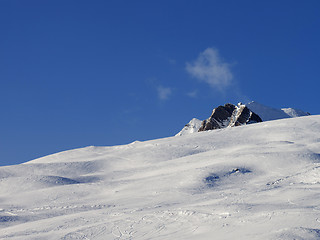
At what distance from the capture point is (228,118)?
66.7 metres

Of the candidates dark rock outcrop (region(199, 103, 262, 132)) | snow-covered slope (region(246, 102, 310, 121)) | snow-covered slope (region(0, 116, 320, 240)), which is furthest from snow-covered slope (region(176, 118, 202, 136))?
snow-covered slope (region(0, 116, 320, 240))

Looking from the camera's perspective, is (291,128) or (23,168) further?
(291,128)

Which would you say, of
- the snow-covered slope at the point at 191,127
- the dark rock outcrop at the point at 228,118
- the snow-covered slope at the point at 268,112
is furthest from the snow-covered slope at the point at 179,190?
the snow-covered slope at the point at 268,112

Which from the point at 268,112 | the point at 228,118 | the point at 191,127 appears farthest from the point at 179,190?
the point at 268,112

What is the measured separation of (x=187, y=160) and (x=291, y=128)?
9.10 m

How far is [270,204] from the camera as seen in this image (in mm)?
11773

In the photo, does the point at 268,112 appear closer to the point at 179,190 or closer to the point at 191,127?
the point at 191,127

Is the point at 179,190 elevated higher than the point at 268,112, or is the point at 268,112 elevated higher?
the point at 268,112

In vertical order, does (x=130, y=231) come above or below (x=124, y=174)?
below

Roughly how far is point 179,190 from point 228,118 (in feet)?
172

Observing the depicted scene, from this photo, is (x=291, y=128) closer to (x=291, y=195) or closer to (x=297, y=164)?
(x=297, y=164)

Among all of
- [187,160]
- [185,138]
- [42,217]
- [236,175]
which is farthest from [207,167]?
[185,138]

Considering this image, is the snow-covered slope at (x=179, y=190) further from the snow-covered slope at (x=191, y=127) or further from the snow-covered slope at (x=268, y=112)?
the snow-covered slope at (x=268, y=112)

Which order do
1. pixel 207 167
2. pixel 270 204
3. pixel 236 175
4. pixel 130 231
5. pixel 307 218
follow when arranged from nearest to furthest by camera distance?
pixel 307 218 → pixel 130 231 → pixel 270 204 → pixel 236 175 → pixel 207 167
